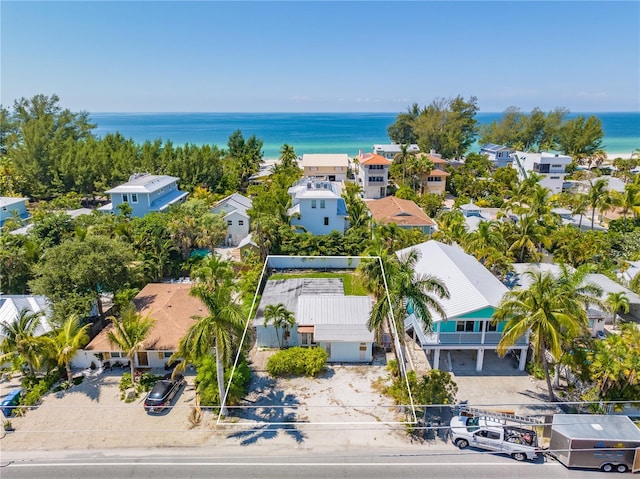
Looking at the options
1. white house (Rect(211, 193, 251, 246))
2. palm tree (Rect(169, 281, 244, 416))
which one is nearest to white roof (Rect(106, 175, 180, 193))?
white house (Rect(211, 193, 251, 246))

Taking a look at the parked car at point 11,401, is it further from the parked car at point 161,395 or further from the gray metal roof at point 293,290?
the gray metal roof at point 293,290

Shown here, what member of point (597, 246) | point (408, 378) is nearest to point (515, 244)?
point (597, 246)

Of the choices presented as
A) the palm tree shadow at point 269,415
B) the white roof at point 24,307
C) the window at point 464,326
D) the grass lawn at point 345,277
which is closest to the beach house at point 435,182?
the grass lawn at point 345,277

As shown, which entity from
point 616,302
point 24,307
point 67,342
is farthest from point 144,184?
point 616,302

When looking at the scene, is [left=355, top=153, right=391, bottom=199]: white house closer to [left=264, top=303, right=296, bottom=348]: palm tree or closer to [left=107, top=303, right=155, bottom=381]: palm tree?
[left=264, top=303, right=296, bottom=348]: palm tree

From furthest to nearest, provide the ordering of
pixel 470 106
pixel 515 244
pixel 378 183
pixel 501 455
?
pixel 470 106, pixel 378 183, pixel 515 244, pixel 501 455

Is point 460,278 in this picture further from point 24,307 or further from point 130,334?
point 24,307

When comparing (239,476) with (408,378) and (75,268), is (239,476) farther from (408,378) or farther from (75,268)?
(75,268)
